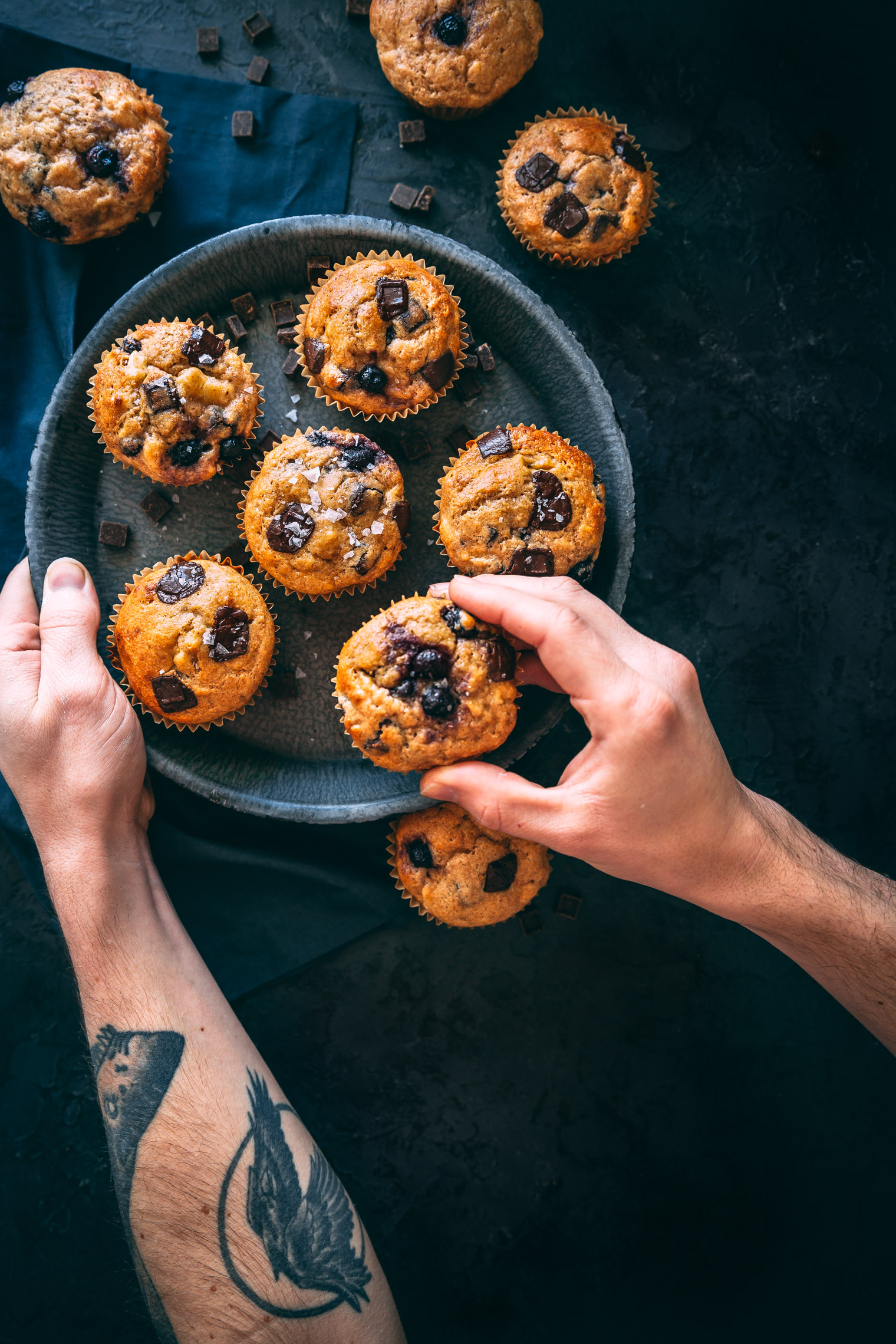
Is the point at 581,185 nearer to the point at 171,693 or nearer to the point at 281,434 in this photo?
the point at 281,434

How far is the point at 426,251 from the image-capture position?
364 cm

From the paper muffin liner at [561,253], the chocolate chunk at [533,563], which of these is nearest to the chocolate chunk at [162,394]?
the chocolate chunk at [533,563]

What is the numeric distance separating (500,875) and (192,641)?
1.79 m

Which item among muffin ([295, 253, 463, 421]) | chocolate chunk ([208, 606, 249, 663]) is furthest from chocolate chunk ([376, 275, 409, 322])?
chocolate chunk ([208, 606, 249, 663])

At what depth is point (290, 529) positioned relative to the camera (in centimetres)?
343

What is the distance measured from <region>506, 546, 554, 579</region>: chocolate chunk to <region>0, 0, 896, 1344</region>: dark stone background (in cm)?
93

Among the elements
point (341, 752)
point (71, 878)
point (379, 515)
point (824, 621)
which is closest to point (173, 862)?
point (71, 878)

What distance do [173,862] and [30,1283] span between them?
232 cm

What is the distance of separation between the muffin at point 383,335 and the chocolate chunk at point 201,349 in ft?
1.37

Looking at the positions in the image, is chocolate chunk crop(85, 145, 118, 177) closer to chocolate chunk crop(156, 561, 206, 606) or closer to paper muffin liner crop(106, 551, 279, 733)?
paper muffin liner crop(106, 551, 279, 733)

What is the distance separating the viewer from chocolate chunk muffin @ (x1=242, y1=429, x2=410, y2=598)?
3.44m

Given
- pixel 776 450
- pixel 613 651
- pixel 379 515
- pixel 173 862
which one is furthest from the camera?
pixel 776 450

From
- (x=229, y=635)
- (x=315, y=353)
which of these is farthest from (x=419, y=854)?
(x=315, y=353)

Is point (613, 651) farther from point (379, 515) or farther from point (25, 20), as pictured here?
point (25, 20)
